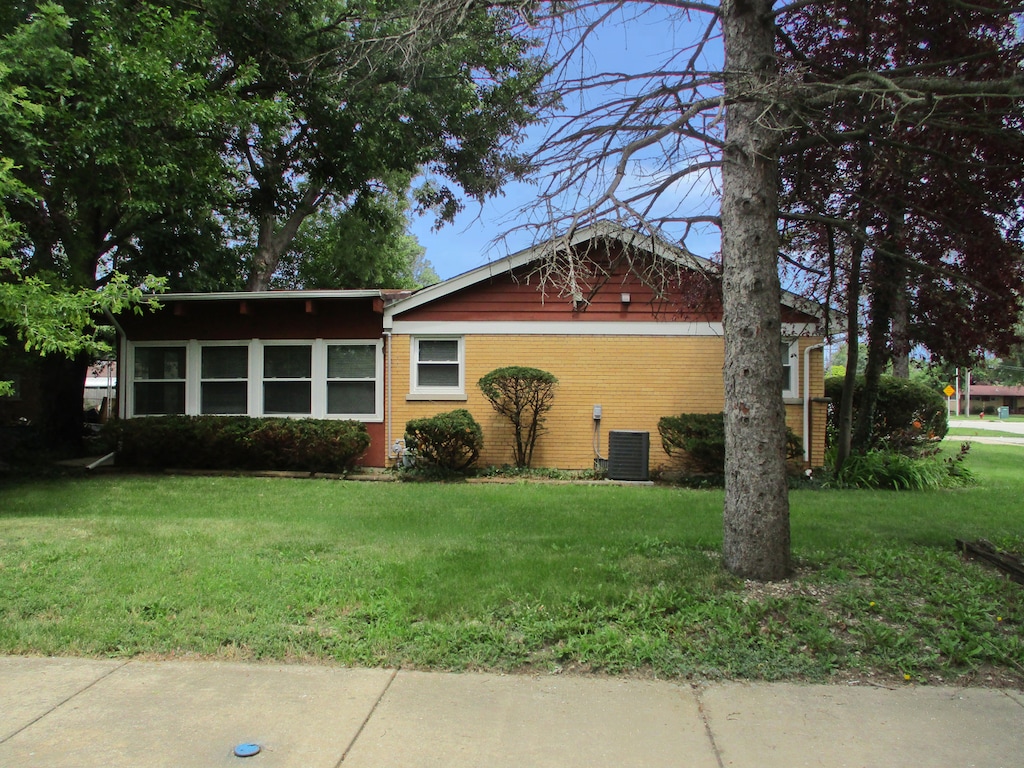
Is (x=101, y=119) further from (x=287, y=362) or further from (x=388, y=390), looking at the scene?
(x=388, y=390)

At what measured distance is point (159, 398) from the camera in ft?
44.5

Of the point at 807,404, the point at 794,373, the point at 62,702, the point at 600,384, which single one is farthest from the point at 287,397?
the point at 62,702

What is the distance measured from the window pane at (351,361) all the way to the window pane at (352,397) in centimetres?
15

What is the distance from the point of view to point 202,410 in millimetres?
13367

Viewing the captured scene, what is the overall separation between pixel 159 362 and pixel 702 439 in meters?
10.4

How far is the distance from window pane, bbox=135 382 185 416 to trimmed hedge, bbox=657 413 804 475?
9.17 meters

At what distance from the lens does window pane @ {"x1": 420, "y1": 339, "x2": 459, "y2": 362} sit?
12.7m

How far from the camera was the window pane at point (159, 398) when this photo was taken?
13500 millimetres

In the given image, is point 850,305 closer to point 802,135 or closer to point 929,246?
point 929,246

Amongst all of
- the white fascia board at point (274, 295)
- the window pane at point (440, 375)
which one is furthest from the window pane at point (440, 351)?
the white fascia board at point (274, 295)

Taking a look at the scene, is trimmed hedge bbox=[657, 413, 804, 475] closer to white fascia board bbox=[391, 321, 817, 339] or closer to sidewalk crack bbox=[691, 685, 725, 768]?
white fascia board bbox=[391, 321, 817, 339]

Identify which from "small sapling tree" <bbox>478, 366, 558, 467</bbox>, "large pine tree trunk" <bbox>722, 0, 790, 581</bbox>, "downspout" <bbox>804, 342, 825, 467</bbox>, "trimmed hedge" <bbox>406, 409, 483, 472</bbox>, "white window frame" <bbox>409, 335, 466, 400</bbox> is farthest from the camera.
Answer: "white window frame" <bbox>409, 335, 466, 400</bbox>

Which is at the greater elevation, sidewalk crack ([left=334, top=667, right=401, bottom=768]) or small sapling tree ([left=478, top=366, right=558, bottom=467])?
small sapling tree ([left=478, top=366, right=558, bottom=467])

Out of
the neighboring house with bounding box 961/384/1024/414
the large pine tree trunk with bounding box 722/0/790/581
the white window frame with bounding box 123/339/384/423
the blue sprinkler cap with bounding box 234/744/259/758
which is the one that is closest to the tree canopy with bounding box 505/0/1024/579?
the large pine tree trunk with bounding box 722/0/790/581
